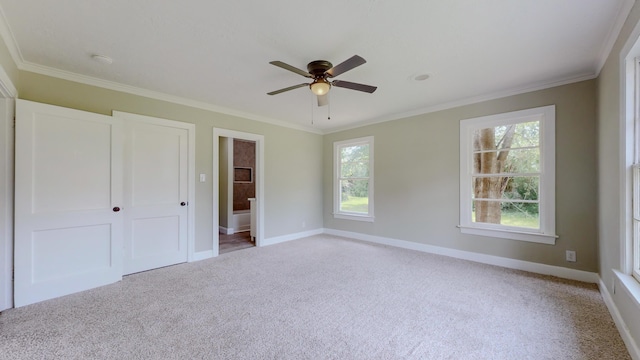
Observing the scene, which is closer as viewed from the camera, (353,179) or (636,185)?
(636,185)

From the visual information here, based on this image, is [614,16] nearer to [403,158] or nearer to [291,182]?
[403,158]

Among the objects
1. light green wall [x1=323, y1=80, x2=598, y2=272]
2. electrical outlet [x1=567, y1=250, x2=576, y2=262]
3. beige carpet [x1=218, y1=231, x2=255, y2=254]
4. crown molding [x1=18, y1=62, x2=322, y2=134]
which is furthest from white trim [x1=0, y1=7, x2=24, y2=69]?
electrical outlet [x1=567, y1=250, x2=576, y2=262]

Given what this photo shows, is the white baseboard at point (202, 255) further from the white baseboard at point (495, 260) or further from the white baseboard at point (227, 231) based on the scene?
the white baseboard at point (495, 260)

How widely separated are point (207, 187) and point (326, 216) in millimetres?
2768

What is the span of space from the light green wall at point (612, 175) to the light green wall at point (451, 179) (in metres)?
0.25

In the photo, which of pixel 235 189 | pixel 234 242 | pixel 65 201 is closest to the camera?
pixel 65 201

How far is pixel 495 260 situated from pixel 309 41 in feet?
12.3

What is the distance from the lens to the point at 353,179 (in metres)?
5.54

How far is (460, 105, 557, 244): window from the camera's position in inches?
130

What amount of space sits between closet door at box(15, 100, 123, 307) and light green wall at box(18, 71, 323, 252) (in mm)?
350

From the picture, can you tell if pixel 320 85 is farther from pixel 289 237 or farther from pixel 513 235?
pixel 289 237

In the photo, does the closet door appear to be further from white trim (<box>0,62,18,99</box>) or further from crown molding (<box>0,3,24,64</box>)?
crown molding (<box>0,3,24,64</box>)

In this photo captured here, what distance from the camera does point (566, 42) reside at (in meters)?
2.33

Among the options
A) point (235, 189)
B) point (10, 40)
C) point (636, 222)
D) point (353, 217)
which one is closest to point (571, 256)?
point (636, 222)
